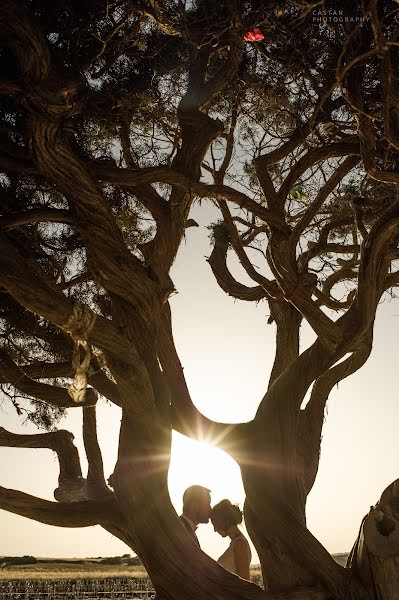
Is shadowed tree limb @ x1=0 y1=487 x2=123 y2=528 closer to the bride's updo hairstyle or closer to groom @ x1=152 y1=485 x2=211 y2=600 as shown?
groom @ x1=152 y1=485 x2=211 y2=600

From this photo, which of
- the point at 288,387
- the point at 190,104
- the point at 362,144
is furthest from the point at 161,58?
the point at 288,387

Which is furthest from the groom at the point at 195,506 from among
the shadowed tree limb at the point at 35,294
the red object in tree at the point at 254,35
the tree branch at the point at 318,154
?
the red object in tree at the point at 254,35

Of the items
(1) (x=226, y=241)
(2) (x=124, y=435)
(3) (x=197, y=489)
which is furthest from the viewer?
(1) (x=226, y=241)

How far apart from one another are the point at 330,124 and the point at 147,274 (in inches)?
112

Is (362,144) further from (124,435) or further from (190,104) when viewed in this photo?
(124,435)

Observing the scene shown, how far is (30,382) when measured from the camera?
286 inches

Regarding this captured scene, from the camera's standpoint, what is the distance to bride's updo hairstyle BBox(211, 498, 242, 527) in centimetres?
629

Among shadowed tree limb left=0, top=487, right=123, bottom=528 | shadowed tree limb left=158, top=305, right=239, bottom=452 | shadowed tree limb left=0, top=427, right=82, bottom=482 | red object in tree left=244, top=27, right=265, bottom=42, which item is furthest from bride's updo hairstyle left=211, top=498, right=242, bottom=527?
red object in tree left=244, top=27, right=265, bottom=42

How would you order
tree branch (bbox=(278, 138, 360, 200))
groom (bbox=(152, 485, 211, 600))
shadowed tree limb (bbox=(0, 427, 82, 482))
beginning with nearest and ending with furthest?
groom (bbox=(152, 485, 211, 600))
tree branch (bbox=(278, 138, 360, 200))
shadowed tree limb (bbox=(0, 427, 82, 482))

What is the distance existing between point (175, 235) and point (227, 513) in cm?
248

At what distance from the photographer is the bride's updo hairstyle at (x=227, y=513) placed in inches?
248

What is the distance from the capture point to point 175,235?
6547mm

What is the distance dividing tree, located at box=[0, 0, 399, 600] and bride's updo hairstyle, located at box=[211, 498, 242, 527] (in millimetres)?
228

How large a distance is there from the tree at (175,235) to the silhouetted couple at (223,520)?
0.18m
